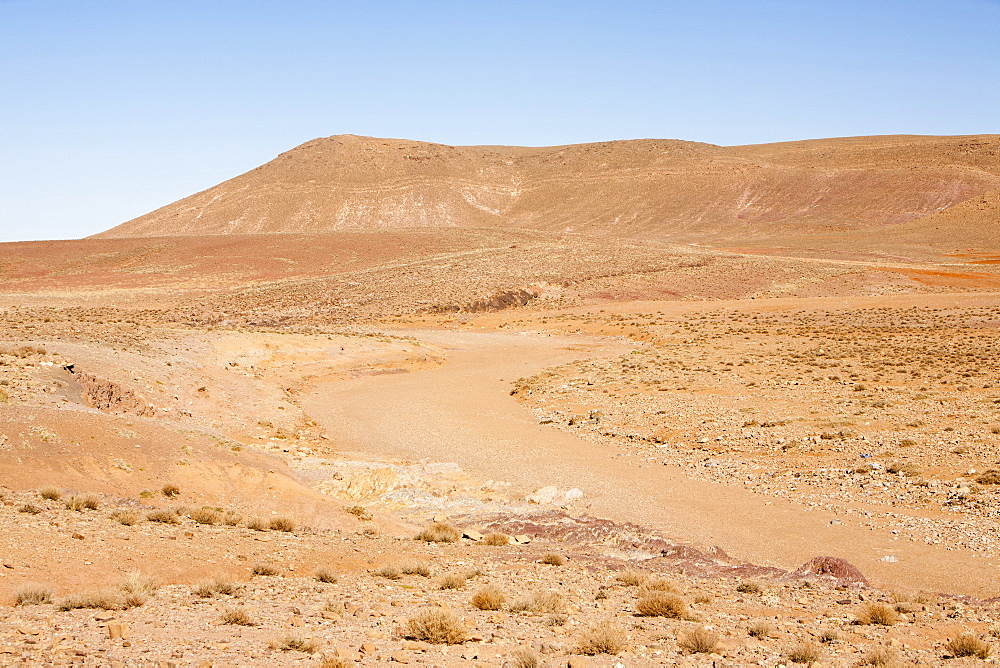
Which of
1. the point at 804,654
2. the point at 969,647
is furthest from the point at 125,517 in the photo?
the point at 969,647

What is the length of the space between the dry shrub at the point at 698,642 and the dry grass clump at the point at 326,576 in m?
4.08

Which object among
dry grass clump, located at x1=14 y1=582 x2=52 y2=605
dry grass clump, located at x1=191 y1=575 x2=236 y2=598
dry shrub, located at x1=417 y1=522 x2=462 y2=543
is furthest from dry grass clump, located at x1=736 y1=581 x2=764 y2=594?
dry grass clump, located at x1=14 y1=582 x2=52 y2=605

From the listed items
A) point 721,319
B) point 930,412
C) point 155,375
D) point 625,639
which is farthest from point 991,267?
point 625,639

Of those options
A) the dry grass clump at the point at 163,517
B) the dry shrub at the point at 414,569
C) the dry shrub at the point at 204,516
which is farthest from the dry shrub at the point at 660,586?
the dry grass clump at the point at 163,517

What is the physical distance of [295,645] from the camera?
7.32m

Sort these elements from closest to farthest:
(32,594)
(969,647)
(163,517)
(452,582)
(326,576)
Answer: (969,647)
(32,594)
(326,576)
(452,582)
(163,517)

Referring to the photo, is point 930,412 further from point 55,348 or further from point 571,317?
point 571,317

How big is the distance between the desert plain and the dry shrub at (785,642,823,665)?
0.09 feet

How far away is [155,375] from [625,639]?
19.1 metres

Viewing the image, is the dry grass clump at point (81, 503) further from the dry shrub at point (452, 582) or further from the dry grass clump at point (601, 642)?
the dry grass clump at point (601, 642)

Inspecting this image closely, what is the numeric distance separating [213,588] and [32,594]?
170 centimetres

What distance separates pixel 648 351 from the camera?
3644 centimetres

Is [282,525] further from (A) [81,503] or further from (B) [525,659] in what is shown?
(B) [525,659]

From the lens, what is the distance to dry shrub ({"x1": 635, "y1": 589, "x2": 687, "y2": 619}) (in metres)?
8.88
